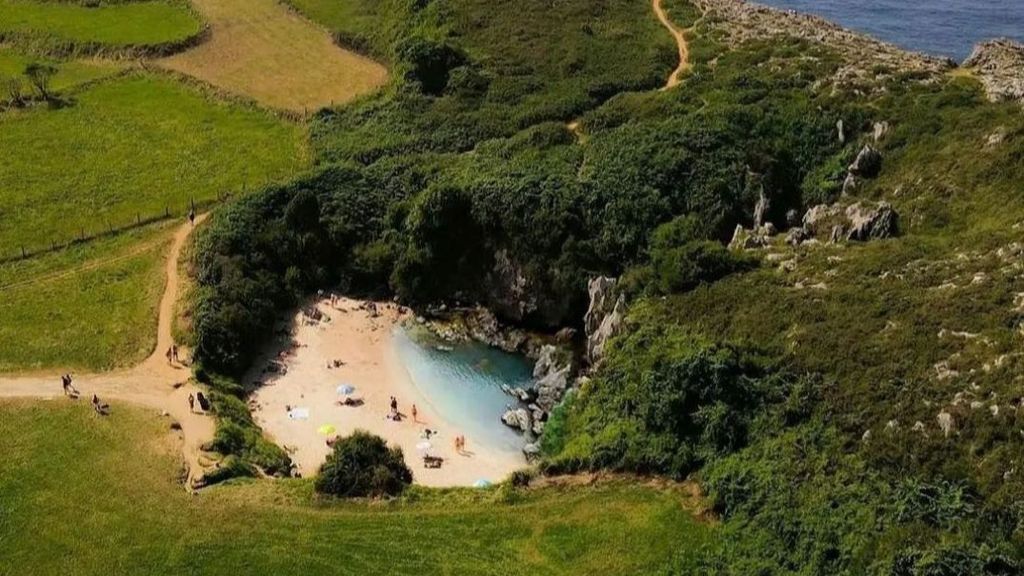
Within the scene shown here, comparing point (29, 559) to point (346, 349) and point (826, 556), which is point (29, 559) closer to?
point (346, 349)

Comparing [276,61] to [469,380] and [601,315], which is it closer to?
[469,380]

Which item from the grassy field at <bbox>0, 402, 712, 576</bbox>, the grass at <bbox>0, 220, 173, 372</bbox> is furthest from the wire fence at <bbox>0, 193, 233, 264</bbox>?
the grassy field at <bbox>0, 402, 712, 576</bbox>

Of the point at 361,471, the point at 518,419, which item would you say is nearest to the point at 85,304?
the point at 361,471

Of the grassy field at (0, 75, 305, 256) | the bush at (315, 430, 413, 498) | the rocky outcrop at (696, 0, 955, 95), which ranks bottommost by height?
the bush at (315, 430, 413, 498)

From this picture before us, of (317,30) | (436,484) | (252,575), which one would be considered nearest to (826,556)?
(436,484)

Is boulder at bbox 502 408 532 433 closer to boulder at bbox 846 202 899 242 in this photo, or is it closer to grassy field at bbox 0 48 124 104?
boulder at bbox 846 202 899 242

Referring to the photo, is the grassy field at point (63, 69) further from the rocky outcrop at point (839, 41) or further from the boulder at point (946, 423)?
the boulder at point (946, 423)
